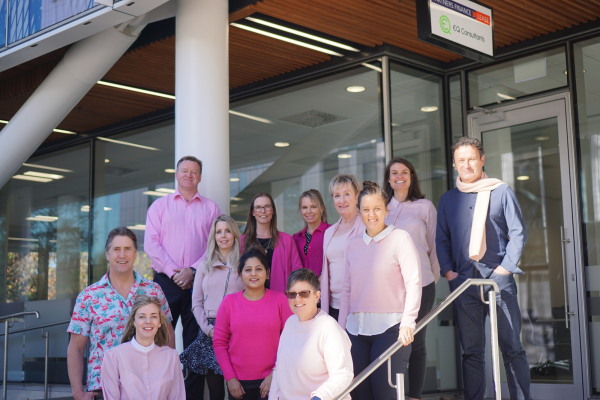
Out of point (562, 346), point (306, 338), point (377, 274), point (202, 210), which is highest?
point (202, 210)

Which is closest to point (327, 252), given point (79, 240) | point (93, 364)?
point (93, 364)

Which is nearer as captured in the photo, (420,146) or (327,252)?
(327,252)

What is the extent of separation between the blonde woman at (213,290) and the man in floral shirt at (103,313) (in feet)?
1.47

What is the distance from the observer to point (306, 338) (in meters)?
3.63

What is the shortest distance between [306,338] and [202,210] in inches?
85.4

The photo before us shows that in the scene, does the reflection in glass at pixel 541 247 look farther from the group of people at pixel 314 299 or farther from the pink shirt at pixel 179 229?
the pink shirt at pixel 179 229

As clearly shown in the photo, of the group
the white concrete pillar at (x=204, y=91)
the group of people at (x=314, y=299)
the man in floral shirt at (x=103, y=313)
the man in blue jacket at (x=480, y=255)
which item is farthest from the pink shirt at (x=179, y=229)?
the man in blue jacket at (x=480, y=255)

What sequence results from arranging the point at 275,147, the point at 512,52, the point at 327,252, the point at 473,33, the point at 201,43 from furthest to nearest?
1. the point at 275,147
2. the point at 512,52
3. the point at 201,43
4. the point at 473,33
5. the point at 327,252

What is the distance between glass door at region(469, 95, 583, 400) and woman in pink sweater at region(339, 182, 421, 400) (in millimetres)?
3363

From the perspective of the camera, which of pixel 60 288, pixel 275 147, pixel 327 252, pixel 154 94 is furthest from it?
pixel 60 288

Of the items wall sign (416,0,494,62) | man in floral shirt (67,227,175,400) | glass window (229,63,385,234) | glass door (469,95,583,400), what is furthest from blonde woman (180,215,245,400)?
glass door (469,95,583,400)

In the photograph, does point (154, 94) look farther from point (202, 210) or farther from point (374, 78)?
point (202, 210)

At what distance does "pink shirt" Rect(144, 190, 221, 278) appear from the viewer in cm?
538

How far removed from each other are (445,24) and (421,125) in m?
2.43
